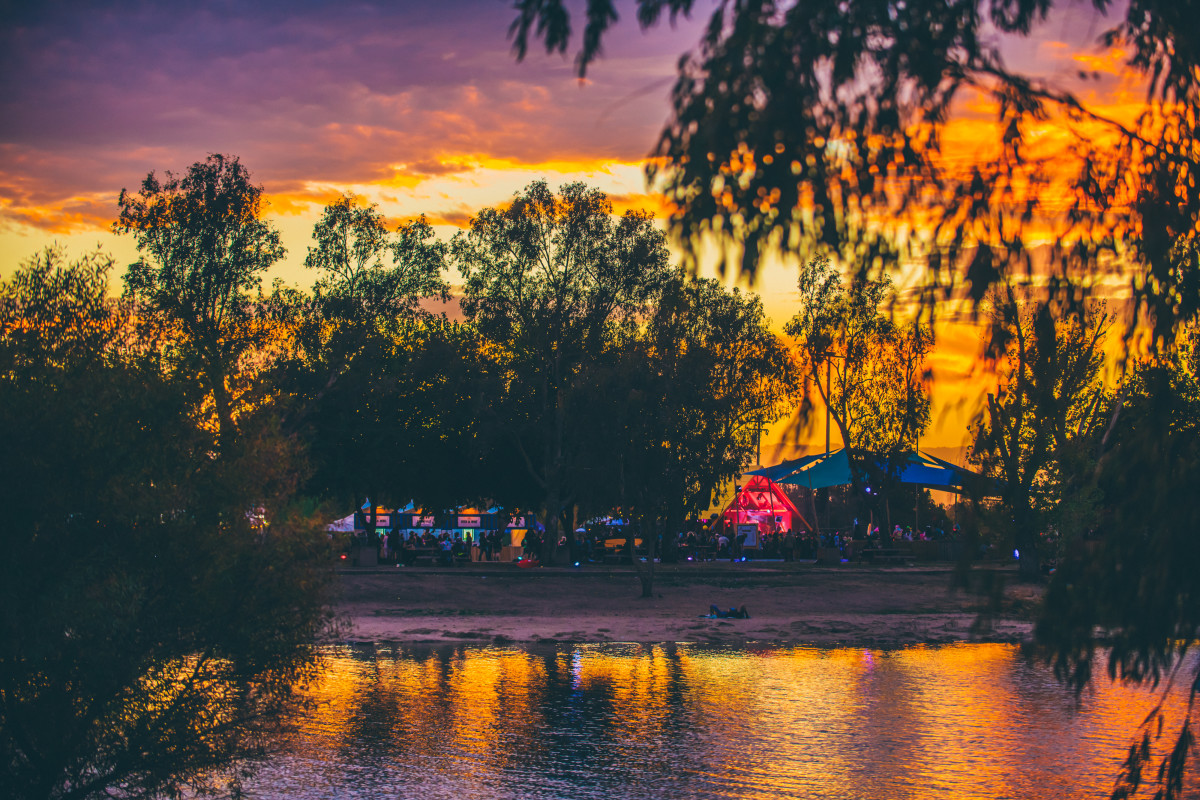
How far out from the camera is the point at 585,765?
14.5 meters

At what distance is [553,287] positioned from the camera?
50.8 metres

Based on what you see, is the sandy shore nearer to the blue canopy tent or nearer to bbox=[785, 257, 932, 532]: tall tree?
the blue canopy tent

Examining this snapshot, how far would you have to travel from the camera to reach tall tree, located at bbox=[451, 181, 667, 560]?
5019cm

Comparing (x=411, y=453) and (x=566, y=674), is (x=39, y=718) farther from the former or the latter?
(x=411, y=453)

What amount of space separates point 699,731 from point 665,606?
1892 centimetres

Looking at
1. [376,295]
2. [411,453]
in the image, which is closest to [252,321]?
[376,295]

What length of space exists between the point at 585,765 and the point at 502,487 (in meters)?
43.6

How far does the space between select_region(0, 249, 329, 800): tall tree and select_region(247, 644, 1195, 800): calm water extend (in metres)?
2.11

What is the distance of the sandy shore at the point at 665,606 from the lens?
3098 centimetres

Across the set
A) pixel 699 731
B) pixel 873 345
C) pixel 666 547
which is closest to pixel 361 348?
pixel 666 547

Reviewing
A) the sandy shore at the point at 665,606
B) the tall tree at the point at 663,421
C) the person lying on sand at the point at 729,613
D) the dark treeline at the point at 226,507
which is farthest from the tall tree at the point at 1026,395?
the tall tree at the point at 663,421

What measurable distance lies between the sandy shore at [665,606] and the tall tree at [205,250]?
12.3 m

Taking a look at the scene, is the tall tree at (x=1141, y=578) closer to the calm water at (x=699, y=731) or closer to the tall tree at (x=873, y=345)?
the tall tree at (x=873, y=345)

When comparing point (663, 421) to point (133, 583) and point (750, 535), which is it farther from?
point (133, 583)
